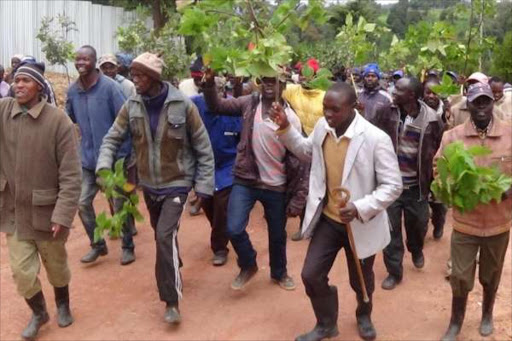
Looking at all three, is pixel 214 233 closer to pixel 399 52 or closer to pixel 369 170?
pixel 369 170

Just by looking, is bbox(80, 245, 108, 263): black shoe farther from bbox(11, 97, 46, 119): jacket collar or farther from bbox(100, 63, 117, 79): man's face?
bbox(100, 63, 117, 79): man's face

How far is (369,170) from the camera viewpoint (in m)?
4.31

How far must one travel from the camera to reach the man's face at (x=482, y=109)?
4426 mm

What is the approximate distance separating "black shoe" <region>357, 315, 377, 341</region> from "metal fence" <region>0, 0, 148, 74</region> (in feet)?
44.9

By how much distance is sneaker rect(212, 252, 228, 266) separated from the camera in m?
6.45

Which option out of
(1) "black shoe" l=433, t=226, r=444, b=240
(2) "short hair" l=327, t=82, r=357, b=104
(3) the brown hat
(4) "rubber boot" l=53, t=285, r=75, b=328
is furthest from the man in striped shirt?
(4) "rubber boot" l=53, t=285, r=75, b=328

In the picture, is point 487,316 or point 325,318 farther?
point 487,316

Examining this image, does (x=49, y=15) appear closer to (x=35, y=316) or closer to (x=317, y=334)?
(x=35, y=316)

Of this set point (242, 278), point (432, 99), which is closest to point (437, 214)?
point (432, 99)

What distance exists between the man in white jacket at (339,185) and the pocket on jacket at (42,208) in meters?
1.92

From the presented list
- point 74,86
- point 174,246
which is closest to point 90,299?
point 174,246

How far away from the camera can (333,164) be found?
14.5 ft

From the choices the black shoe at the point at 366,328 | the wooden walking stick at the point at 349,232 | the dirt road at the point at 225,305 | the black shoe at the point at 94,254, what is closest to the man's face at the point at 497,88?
the dirt road at the point at 225,305

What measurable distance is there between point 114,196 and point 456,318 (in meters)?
2.95
